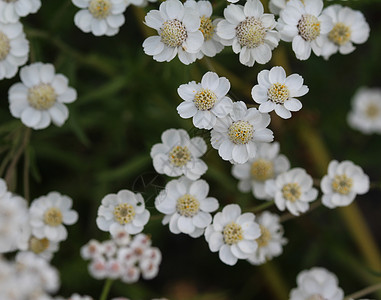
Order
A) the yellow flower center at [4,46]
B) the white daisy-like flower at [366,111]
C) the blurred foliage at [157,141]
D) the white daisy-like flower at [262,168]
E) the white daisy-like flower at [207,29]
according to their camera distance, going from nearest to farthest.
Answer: the white daisy-like flower at [207,29] → the yellow flower center at [4,46] → the white daisy-like flower at [262,168] → the blurred foliage at [157,141] → the white daisy-like flower at [366,111]

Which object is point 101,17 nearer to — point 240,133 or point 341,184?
point 240,133

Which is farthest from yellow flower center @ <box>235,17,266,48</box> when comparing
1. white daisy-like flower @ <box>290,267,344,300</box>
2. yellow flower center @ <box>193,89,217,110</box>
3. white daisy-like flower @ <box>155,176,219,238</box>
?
white daisy-like flower @ <box>290,267,344,300</box>

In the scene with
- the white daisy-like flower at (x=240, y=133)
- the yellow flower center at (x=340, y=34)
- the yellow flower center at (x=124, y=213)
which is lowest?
the yellow flower center at (x=124, y=213)

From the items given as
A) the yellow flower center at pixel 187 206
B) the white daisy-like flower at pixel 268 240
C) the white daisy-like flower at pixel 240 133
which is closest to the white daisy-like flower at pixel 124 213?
the yellow flower center at pixel 187 206

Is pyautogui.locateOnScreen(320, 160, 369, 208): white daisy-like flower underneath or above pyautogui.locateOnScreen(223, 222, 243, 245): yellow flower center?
above

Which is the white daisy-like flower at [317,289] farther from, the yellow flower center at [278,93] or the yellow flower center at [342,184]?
the yellow flower center at [278,93]

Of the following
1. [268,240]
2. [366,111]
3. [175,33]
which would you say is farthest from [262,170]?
[366,111]

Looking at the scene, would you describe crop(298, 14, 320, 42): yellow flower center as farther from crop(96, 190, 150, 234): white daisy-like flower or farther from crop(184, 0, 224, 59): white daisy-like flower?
crop(96, 190, 150, 234): white daisy-like flower
